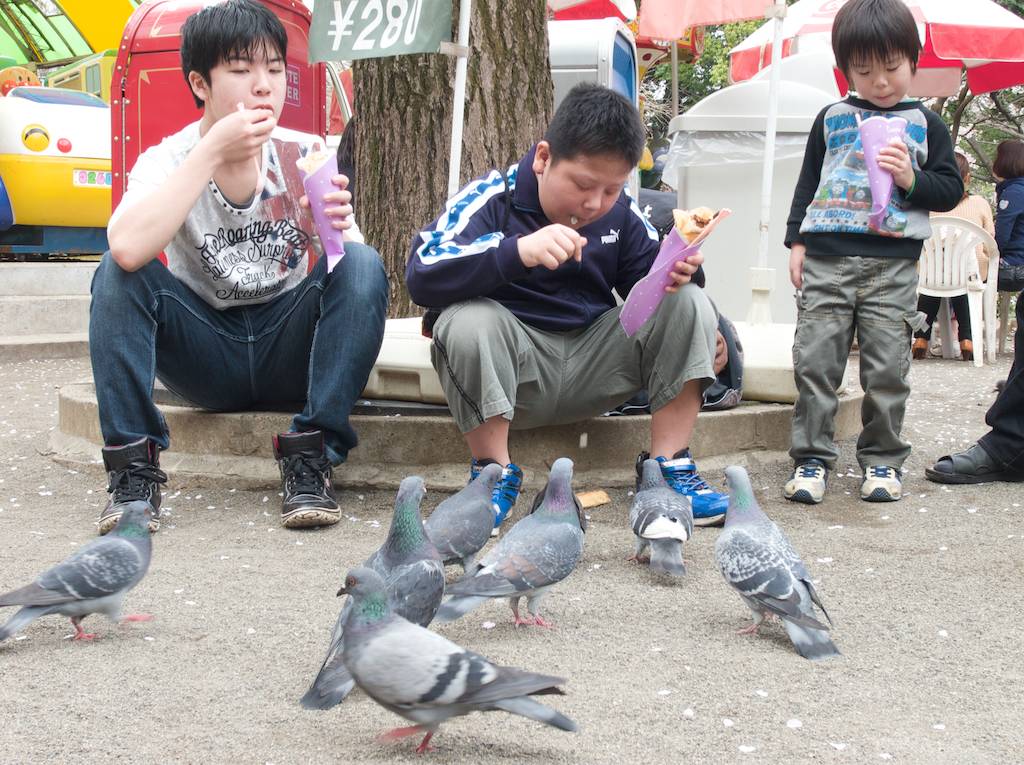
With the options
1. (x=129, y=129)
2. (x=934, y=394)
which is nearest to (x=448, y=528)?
(x=934, y=394)

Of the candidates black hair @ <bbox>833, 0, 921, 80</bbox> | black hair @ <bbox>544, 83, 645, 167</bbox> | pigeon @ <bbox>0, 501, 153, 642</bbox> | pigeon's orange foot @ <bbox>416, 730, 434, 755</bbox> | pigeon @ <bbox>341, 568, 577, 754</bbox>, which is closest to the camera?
pigeon @ <bbox>341, 568, 577, 754</bbox>

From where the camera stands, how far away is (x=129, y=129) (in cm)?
718

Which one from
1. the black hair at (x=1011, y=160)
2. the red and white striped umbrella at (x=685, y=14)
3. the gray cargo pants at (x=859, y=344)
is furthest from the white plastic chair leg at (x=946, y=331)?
the gray cargo pants at (x=859, y=344)

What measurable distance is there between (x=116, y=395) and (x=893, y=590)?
89.5 inches

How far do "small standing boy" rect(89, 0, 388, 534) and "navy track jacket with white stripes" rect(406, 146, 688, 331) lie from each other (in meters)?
0.28

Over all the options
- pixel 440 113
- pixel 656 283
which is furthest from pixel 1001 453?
pixel 440 113

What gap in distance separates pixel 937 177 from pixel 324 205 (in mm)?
2111

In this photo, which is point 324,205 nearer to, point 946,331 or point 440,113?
point 440,113

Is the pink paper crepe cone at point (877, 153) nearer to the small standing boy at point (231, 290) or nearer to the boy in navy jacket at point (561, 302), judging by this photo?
the boy in navy jacket at point (561, 302)

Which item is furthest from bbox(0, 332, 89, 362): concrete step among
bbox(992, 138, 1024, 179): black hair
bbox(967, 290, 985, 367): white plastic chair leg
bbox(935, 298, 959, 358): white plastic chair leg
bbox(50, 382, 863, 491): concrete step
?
bbox(992, 138, 1024, 179): black hair

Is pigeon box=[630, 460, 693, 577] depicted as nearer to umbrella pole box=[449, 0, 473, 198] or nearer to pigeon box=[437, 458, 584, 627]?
pigeon box=[437, 458, 584, 627]

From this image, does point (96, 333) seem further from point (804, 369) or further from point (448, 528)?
point (804, 369)

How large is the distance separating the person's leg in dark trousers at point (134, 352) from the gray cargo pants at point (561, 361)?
→ 2.65 feet

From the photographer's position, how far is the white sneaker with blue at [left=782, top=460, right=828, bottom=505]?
3818 mm
